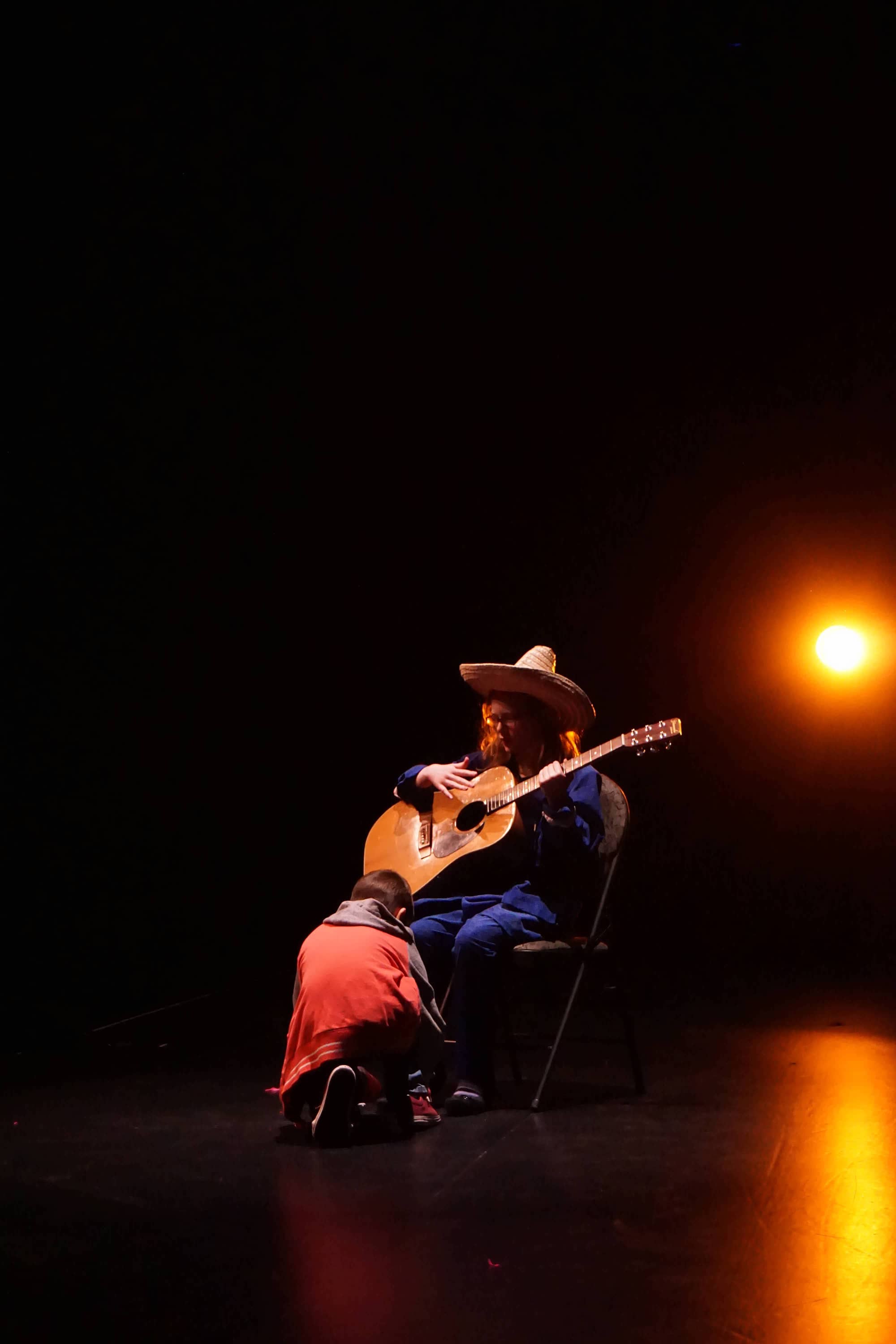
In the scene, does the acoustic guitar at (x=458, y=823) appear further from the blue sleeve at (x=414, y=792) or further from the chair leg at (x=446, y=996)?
the chair leg at (x=446, y=996)

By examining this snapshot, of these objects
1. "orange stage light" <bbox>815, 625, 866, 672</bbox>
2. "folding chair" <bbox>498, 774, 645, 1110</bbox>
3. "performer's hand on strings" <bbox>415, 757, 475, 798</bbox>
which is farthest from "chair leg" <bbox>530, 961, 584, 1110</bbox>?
"orange stage light" <bbox>815, 625, 866, 672</bbox>

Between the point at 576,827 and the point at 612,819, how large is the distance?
0.14 meters

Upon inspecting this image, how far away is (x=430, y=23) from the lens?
4656 millimetres

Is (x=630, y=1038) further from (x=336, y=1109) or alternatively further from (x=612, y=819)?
(x=336, y=1109)

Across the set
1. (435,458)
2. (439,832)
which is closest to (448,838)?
(439,832)

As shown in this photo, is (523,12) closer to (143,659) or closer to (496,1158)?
(143,659)

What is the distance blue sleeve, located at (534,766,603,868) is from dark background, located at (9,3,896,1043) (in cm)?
226

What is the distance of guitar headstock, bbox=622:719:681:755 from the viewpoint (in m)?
3.27

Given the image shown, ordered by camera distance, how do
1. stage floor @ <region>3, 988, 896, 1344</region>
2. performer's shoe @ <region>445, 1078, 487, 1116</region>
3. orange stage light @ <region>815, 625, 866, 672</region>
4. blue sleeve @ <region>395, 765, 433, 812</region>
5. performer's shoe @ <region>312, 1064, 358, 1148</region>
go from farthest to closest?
orange stage light @ <region>815, 625, 866, 672</region> → blue sleeve @ <region>395, 765, 433, 812</region> → performer's shoe @ <region>445, 1078, 487, 1116</region> → performer's shoe @ <region>312, 1064, 358, 1148</region> → stage floor @ <region>3, 988, 896, 1344</region>

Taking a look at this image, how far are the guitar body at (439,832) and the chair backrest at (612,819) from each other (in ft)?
0.89

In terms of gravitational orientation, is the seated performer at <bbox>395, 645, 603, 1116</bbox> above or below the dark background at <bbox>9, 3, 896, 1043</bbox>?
below

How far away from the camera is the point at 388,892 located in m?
3.25

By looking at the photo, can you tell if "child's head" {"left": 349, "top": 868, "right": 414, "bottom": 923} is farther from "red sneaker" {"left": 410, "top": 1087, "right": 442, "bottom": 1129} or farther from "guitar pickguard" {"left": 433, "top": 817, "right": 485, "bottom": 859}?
"red sneaker" {"left": 410, "top": 1087, "right": 442, "bottom": 1129}

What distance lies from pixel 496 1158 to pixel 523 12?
422 cm
